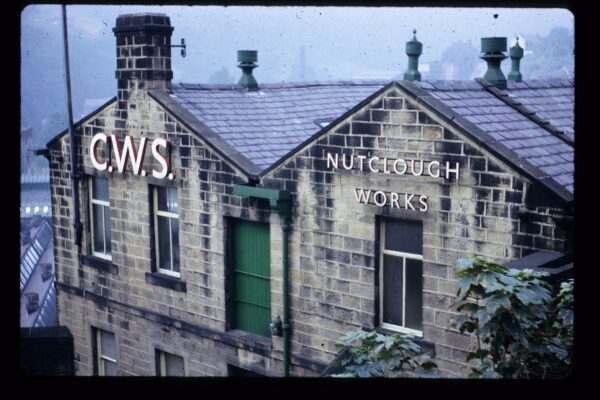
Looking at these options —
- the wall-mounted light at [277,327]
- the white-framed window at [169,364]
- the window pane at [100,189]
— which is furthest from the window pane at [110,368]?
the wall-mounted light at [277,327]

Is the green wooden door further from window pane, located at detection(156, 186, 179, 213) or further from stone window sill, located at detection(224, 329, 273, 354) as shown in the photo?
window pane, located at detection(156, 186, 179, 213)

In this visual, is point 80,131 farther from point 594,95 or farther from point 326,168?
point 594,95

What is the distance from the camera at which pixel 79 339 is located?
39.5 ft

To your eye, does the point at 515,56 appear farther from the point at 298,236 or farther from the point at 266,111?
the point at 298,236

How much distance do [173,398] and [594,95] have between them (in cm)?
190

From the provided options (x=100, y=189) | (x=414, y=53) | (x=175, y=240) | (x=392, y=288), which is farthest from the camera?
(x=100, y=189)

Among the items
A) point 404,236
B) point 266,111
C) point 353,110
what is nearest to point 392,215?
point 404,236

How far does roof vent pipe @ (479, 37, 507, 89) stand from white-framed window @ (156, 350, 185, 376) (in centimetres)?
534

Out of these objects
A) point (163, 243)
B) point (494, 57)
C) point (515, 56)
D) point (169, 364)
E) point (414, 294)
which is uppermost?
point (515, 56)

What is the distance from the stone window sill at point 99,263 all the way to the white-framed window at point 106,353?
0.93 meters

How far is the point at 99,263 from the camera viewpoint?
11.7 m

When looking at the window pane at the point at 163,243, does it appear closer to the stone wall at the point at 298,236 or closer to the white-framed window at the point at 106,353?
the stone wall at the point at 298,236

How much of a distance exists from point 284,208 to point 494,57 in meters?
3.36
